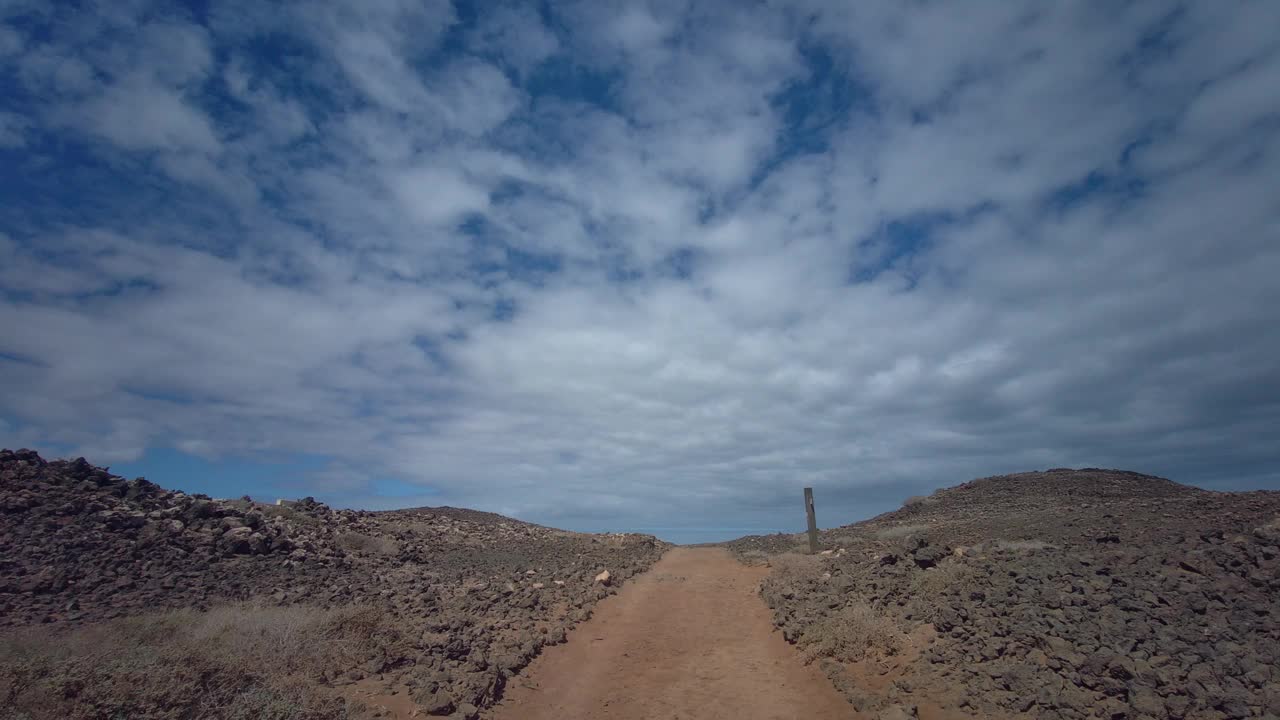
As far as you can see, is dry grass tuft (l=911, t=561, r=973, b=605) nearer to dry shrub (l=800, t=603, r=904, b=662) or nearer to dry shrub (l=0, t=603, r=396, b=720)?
dry shrub (l=800, t=603, r=904, b=662)

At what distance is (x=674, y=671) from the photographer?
1175 centimetres

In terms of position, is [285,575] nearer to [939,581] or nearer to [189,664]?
[189,664]

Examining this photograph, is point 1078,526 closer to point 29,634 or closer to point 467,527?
point 29,634

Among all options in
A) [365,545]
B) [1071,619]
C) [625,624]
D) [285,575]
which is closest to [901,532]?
[625,624]

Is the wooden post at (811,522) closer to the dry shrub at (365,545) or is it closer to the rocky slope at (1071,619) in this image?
the rocky slope at (1071,619)

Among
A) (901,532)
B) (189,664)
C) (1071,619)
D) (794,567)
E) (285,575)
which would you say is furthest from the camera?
(901,532)

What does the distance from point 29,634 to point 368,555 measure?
11.4 meters

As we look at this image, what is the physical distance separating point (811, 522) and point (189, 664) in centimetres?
1953

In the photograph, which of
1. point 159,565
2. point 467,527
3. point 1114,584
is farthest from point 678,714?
point 467,527

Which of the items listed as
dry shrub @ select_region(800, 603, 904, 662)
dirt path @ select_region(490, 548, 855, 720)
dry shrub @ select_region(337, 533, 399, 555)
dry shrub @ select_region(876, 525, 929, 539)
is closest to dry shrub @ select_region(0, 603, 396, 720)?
dirt path @ select_region(490, 548, 855, 720)

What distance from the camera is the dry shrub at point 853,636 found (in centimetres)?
1080

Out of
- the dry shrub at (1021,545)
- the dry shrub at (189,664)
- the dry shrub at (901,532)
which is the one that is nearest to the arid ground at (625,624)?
the dry shrub at (189,664)

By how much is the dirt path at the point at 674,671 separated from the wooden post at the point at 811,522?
21.3ft

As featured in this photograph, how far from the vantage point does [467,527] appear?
32.7 meters
